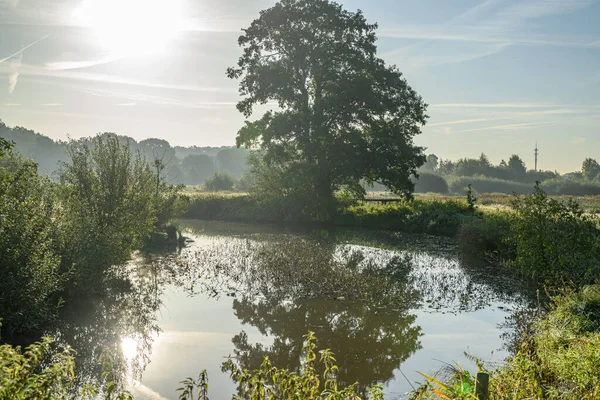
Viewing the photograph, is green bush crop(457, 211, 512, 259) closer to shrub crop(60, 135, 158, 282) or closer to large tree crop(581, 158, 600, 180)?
shrub crop(60, 135, 158, 282)

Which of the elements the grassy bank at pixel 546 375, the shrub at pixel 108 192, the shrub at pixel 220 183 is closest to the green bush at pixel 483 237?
the grassy bank at pixel 546 375

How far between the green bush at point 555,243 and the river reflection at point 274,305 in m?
1.37

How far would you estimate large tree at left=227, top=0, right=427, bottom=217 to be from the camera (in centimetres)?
3438

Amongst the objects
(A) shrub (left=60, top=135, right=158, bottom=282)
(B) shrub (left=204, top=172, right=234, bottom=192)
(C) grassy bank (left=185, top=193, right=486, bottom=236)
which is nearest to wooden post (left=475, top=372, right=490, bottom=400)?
(A) shrub (left=60, top=135, right=158, bottom=282)

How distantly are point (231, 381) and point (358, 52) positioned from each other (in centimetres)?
3007

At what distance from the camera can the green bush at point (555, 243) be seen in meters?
14.1

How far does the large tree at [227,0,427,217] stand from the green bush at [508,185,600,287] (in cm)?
1889

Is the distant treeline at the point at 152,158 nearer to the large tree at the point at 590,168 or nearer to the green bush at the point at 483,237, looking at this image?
the large tree at the point at 590,168

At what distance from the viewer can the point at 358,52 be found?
35031mm

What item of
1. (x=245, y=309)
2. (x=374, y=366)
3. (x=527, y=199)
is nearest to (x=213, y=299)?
(x=245, y=309)

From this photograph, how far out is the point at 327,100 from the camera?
111ft

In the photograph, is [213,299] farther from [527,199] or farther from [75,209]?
[527,199]

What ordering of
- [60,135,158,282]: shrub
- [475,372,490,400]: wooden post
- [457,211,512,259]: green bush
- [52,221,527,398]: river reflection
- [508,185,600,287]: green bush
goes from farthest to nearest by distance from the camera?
[457,211,512,259]: green bush
[60,135,158,282]: shrub
[508,185,600,287]: green bush
[52,221,527,398]: river reflection
[475,372,490,400]: wooden post

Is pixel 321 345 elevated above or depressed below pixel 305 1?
below
